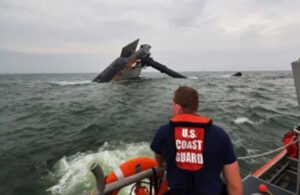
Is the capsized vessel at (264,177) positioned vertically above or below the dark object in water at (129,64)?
below

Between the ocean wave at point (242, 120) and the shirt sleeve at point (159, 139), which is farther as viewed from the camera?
the ocean wave at point (242, 120)

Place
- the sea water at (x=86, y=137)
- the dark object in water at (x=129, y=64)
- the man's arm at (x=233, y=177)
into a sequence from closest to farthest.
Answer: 1. the man's arm at (x=233, y=177)
2. the sea water at (x=86, y=137)
3. the dark object in water at (x=129, y=64)

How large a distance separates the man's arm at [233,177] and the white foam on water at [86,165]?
10.00 ft

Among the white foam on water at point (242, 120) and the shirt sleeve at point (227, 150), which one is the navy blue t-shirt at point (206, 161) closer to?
the shirt sleeve at point (227, 150)

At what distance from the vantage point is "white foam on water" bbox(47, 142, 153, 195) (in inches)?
195

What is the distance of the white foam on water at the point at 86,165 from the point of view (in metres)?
4.96

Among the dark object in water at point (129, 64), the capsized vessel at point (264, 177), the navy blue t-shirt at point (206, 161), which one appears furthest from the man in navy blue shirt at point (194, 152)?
the dark object in water at point (129, 64)

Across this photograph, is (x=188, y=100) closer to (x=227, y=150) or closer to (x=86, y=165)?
(x=227, y=150)

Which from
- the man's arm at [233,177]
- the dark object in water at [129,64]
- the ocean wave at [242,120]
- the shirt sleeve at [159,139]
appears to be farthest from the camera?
the dark object in water at [129,64]

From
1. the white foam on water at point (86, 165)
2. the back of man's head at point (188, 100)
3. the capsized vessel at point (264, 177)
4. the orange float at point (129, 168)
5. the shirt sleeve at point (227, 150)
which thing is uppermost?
the back of man's head at point (188, 100)

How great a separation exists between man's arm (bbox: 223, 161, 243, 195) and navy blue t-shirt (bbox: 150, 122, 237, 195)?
56 mm

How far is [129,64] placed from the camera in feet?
100

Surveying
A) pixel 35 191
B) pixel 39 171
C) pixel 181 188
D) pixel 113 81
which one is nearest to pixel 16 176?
pixel 39 171

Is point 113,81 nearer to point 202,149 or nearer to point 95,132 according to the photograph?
point 95,132
